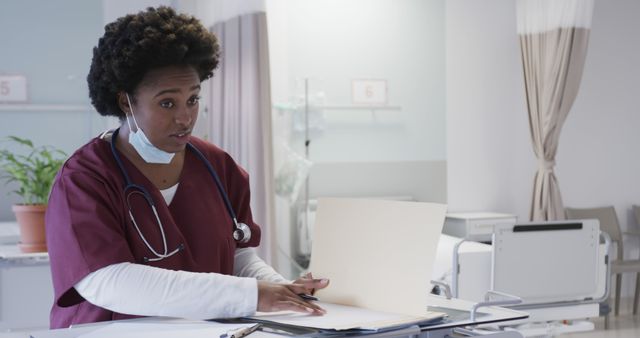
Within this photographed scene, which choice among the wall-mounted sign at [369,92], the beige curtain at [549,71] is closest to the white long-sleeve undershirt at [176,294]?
the wall-mounted sign at [369,92]

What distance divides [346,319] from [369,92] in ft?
13.3

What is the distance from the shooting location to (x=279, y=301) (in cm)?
142

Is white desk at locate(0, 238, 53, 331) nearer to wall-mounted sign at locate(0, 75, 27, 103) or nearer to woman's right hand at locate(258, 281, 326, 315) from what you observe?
wall-mounted sign at locate(0, 75, 27, 103)

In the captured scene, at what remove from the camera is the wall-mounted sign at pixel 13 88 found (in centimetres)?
419

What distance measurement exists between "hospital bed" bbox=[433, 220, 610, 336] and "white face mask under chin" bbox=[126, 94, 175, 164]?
6.99ft

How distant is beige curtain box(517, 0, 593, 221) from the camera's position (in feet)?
17.4

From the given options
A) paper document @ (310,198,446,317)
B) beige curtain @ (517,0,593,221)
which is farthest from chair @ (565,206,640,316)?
paper document @ (310,198,446,317)

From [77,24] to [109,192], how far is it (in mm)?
3059

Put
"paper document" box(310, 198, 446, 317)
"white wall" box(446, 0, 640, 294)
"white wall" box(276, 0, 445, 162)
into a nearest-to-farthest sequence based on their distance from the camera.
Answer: "paper document" box(310, 198, 446, 317) → "white wall" box(276, 0, 445, 162) → "white wall" box(446, 0, 640, 294)

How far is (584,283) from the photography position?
12.1 ft

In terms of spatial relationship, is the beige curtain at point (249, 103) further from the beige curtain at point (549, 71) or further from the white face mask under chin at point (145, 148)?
the white face mask under chin at point (145, 148)

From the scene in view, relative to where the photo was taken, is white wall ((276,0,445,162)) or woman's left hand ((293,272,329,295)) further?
white wall ((276,0,445,162))

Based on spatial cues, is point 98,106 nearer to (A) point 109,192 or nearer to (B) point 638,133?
(A) point 109,192

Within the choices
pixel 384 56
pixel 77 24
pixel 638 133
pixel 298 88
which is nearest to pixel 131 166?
pixel 77 24
